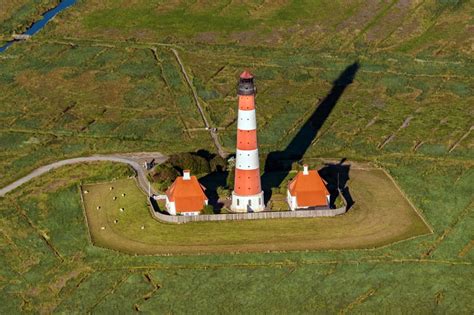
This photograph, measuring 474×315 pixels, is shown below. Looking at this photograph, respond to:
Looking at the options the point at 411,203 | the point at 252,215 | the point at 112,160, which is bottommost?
the point at 112,160

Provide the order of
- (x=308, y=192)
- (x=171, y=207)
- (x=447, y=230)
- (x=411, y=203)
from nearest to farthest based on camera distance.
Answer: (x=447, y=230) → (x=171, y=207) → (x=308, y=192) → (x=411, y=203)

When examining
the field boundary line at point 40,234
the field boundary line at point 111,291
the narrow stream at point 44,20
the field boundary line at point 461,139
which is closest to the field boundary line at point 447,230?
the field boundary line at point 461,139

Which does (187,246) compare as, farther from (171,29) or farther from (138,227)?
(171,29)

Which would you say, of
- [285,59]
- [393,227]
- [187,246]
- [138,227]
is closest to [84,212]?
[138,227]

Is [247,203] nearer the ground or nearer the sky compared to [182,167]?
nearer the sky

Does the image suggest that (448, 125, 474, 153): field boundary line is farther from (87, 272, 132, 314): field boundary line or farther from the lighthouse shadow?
(87, 272, 132, 314): field boundary line

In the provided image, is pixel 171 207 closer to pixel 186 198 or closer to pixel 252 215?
pixel 186 198

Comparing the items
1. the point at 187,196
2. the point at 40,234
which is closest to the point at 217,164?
the point at 187,196
